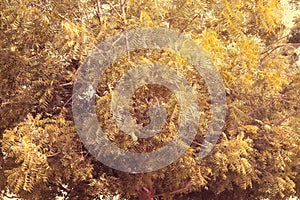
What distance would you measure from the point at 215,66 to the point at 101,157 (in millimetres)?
1953

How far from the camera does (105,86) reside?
7.41 meters

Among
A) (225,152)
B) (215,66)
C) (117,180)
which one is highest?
(215,66)

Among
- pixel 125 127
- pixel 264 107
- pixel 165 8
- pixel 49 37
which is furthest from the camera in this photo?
pixel 264 107

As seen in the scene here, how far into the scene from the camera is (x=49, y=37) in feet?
25.0

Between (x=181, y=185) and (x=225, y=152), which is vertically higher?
(x=225, y=152)

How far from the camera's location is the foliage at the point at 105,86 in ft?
23.4

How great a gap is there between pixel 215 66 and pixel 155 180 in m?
2.21

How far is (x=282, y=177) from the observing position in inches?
393

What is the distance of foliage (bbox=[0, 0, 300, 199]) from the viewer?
7.14 m

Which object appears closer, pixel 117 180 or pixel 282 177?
pixel 117 180

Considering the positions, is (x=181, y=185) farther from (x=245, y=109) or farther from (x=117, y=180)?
(x=245, y=109)

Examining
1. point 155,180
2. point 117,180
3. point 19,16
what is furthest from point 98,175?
point 19,16

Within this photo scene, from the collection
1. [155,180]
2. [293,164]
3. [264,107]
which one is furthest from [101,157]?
[293,164]

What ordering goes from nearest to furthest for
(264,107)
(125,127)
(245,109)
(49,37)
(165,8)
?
(125,127)
(49,37)
(165,8)
(245,109)
(264,107)
